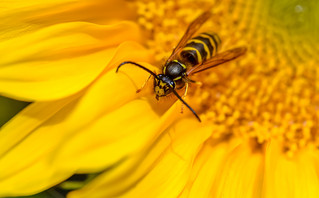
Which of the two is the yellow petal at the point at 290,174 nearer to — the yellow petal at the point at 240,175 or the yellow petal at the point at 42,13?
the yellow petal at the point at 240,175

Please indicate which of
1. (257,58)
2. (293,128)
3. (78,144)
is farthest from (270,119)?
(78,144)

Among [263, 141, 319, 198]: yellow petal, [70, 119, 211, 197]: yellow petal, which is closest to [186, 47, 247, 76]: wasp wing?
[70, 119, 211, 197]: yellow petal

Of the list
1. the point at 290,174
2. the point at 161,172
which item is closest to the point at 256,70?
the point at 290,174

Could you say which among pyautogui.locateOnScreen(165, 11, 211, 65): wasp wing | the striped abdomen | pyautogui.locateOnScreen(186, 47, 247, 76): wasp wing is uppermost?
pyautogui.locateOnScreen(165, 11, 211, 65): wasp wing

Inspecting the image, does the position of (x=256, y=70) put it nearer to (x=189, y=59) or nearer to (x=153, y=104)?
(x=189, y=59)

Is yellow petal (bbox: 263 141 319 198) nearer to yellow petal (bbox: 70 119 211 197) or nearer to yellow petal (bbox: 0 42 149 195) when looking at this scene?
yellow petal (bbox: 70 119 211 197)

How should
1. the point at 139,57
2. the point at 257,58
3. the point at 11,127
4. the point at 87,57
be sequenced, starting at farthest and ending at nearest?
1. the point at 257,58
2. the point at 139,57
3. the point at 87,57
4. the point at 11,127

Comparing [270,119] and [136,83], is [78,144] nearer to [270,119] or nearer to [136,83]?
[136,83]
